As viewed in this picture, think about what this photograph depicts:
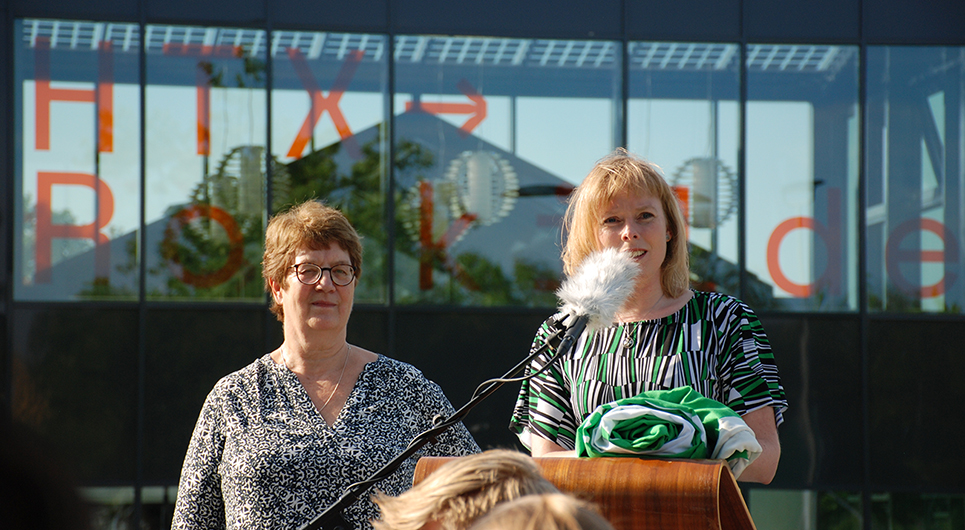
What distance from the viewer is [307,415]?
3.04 metres

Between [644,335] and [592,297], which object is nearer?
[592,297]

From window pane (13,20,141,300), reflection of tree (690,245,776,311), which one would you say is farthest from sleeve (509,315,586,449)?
window pane (13,20,141,300)

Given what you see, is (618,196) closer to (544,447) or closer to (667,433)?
(544,447)

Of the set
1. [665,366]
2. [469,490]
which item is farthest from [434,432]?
[665,366]

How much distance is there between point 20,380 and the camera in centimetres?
830

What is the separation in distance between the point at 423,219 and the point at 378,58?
5.54 ft

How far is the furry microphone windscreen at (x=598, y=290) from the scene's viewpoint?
6.39ft

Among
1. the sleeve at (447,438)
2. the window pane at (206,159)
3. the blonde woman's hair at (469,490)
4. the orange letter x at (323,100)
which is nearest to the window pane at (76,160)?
the window pane at (206,159)

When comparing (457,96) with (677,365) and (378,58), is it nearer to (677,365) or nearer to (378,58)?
(378,58)

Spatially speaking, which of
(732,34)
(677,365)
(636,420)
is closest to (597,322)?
(636,420)

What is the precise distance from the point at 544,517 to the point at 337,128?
8002 mm

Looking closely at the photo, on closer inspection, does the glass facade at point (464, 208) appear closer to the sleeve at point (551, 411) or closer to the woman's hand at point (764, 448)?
the sleeve at point (551, 411)

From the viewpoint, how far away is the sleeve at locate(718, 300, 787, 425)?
2.36 metres

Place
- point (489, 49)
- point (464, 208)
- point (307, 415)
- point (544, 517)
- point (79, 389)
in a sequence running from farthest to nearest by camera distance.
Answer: point (489, 49) < point (464, 208) < point (79, 389) < point (307, 415) < point (544, 517)
